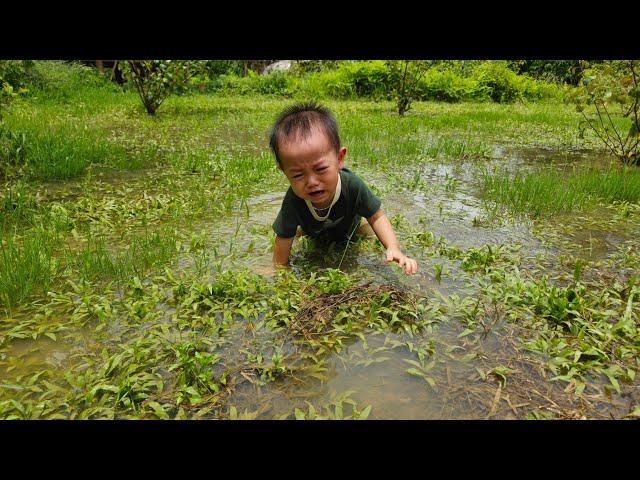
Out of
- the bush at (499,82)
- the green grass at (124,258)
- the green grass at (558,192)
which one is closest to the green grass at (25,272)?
the green grass at (124,258)

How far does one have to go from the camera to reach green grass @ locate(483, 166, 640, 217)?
4.64 meters

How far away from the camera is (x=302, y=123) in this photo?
288 cm

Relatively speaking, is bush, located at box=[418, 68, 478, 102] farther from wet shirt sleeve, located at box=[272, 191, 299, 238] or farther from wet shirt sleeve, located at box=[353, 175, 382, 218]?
wet shirt sleeve, located at box=[272, 191, 299, 238]

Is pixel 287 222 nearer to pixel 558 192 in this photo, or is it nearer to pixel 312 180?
pixel 312 180

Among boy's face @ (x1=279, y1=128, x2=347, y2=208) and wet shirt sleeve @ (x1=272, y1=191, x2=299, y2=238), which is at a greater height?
boy's face @ (x1=279, y1=128, x2=347, y2=208)

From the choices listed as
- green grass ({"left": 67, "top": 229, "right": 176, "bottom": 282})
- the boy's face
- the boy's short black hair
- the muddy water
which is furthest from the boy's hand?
green grass ({"left": 67, "top": 229, "right": 176, "bottom": 282})

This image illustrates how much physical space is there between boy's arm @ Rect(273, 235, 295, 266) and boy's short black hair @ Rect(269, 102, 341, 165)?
0.70 meters

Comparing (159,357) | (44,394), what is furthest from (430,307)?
(44,394)

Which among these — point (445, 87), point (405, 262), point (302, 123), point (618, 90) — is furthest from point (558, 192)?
point (445, 87)

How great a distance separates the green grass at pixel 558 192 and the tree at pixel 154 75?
29.7ft

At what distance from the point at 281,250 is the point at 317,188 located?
2.23 feet

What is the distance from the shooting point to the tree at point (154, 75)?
1108 cm

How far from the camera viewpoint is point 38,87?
1450 cm

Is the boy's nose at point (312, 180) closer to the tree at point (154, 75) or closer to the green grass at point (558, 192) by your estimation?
the green grass at point (558, 192)
